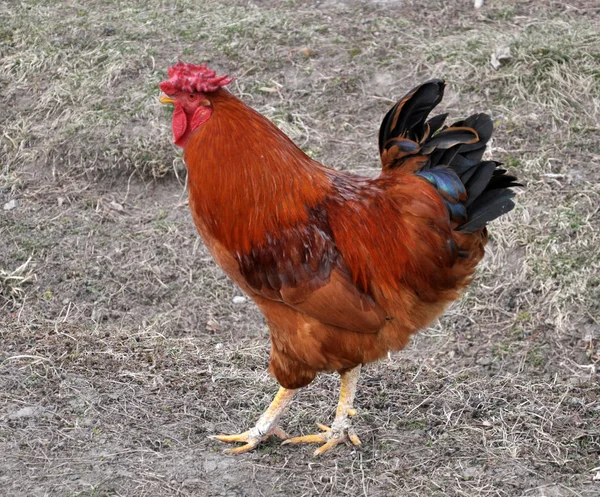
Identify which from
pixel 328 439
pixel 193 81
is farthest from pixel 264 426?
pixel 193 81

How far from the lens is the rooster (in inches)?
145

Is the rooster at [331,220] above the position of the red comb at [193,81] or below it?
below

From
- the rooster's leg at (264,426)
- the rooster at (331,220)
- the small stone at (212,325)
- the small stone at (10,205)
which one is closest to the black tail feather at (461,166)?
the rooster at (331,220)

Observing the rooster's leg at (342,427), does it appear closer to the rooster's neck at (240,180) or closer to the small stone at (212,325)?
the rooster's neck at (240,180)

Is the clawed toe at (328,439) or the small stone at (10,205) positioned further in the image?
the small stone at (10,205)

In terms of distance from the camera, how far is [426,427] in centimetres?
435

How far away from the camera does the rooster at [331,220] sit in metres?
3.69

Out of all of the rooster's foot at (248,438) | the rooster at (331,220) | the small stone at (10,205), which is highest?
the rooster at (331,220)

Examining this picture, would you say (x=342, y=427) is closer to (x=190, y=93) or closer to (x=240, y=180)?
(x=240, y=180)

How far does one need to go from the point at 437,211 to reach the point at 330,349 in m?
0.86

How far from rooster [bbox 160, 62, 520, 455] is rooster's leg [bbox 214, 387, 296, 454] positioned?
245 mm

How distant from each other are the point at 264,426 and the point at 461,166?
172 cm

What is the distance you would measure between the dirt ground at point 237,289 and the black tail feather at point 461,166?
1353 mm

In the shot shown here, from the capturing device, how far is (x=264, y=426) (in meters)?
4.12
